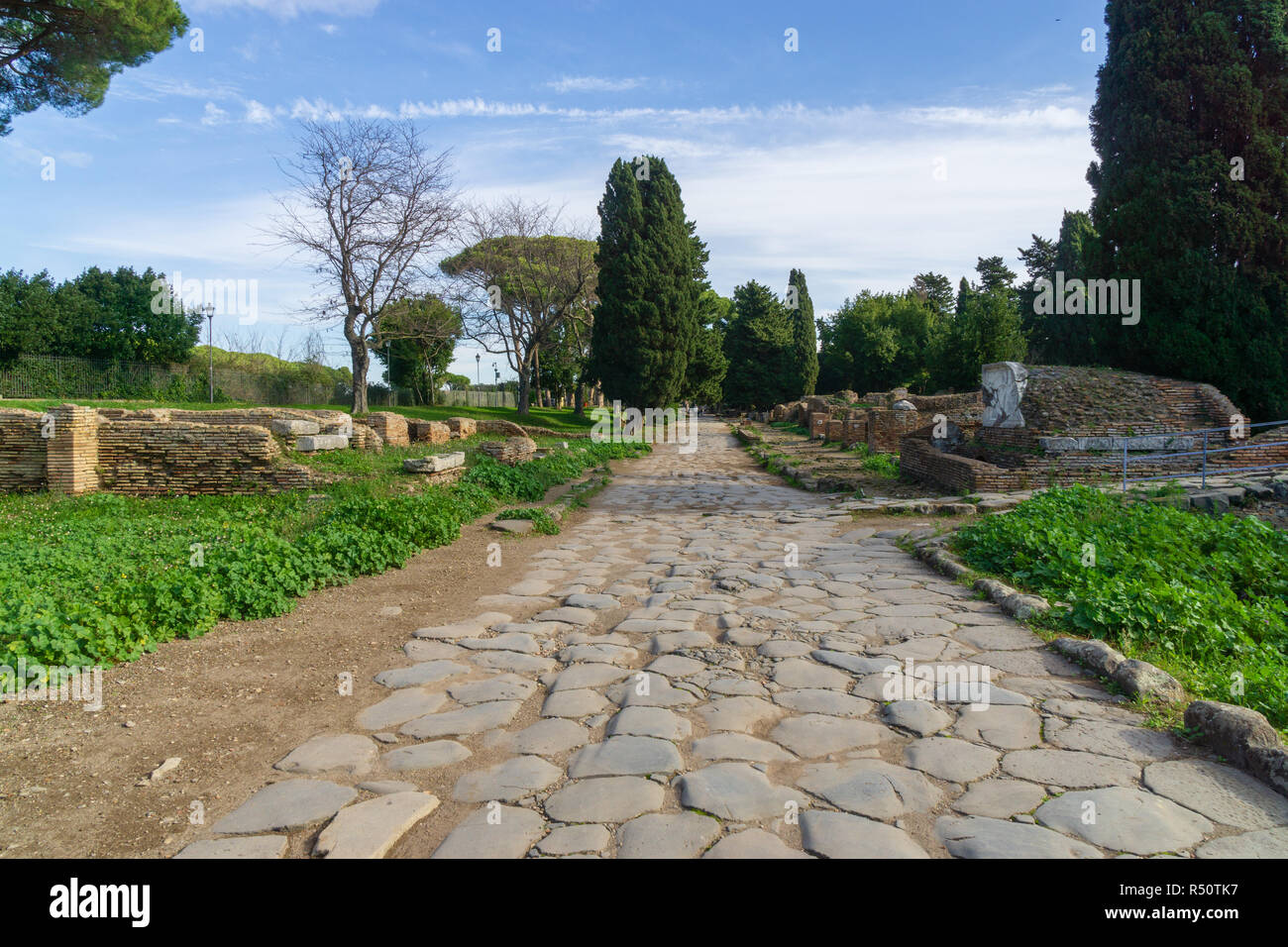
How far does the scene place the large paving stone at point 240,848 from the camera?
2.50 metres

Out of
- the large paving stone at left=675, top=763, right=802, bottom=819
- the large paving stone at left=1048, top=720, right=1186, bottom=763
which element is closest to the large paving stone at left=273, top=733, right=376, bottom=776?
the large paving stone at left=675, top=763, right=802, bottom=819

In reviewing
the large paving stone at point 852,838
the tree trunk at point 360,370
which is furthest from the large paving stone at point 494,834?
the tree trunk at point 360,370

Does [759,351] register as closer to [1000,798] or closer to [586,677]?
[586,677]

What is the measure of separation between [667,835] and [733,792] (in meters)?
0.40

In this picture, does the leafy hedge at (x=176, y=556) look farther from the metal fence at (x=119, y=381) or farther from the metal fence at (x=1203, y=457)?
the metal fence at (x=119, y=381)

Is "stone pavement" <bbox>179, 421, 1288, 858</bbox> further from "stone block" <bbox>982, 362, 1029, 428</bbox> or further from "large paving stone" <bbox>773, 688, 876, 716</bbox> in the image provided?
"stone block" <bbox>982, 362, 1029, 428</bbox>

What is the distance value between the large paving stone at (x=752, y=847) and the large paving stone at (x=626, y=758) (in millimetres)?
556

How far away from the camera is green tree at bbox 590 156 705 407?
2797 centimetres

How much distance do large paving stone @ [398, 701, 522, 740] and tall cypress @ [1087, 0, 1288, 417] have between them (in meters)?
18.4

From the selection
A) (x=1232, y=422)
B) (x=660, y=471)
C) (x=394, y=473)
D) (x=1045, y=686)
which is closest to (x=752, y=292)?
(x=660, y=471)

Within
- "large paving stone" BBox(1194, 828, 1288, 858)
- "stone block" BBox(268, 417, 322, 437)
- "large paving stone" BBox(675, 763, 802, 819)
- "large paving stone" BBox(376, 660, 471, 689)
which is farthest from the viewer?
"stone block" BBox(268, 417, 322, 437)

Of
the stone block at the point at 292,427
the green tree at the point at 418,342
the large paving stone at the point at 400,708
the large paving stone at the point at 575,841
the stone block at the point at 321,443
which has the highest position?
the green tree at the point at 418,342

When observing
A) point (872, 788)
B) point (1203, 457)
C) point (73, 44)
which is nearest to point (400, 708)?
point (872, 788)
